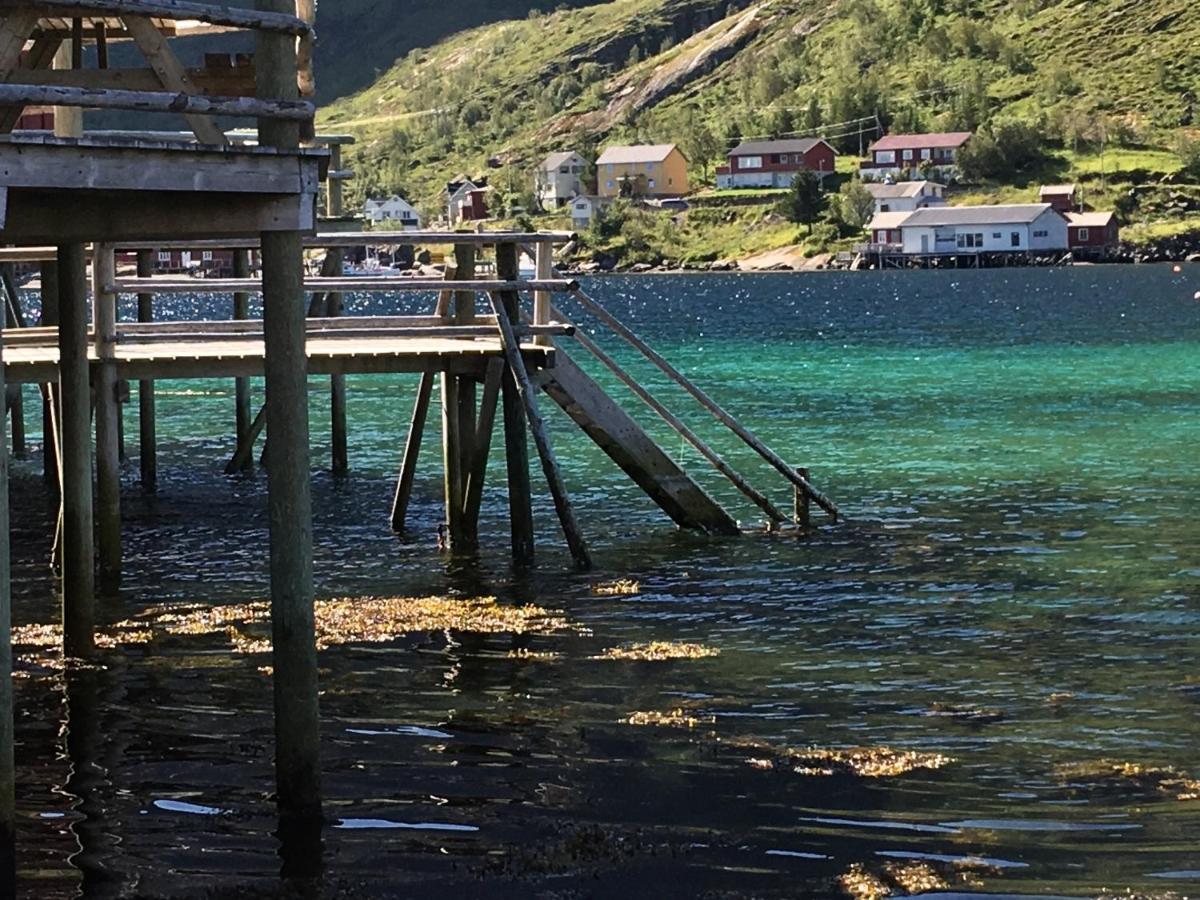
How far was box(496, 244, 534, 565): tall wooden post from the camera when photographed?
2112 centimetres

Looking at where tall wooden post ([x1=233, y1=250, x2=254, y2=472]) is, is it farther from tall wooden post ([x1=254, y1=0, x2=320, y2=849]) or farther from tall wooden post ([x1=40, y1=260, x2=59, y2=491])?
tall wooden post ([x1=254, y1=0, x2=320, y2=849])

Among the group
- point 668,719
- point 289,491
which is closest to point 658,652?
→ point 668,719

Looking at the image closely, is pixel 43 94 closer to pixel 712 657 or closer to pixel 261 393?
pixel 712 657

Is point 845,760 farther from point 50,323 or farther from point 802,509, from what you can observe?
point 50,323

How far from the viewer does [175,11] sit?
420 inches

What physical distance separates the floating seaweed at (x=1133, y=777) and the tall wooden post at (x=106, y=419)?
11181 mm

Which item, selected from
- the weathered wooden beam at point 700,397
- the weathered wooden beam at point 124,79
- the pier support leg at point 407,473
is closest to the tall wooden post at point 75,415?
the weathered wooden beam at point 124,79

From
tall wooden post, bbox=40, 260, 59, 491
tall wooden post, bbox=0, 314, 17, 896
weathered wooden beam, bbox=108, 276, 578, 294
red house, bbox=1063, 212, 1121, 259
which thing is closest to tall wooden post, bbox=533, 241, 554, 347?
weathered wooden beam, bbox=108, 276, 578, 294

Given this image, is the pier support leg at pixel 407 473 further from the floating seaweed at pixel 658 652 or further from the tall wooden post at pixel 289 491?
the tall wooden post at pixel 289 491

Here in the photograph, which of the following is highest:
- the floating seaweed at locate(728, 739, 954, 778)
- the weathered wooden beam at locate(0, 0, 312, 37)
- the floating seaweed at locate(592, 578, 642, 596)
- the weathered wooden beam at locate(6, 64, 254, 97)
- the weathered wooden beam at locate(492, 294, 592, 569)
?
the weathered wooden beam at locate(0, 0, 312, 37)

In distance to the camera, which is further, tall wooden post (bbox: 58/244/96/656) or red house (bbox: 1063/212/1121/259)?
red house (bbox: 1063/212/1121/259)

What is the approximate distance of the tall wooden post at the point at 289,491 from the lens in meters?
11.3

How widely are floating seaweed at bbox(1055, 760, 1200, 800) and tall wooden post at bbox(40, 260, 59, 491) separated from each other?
9.59m

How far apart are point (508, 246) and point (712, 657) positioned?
6.21m
